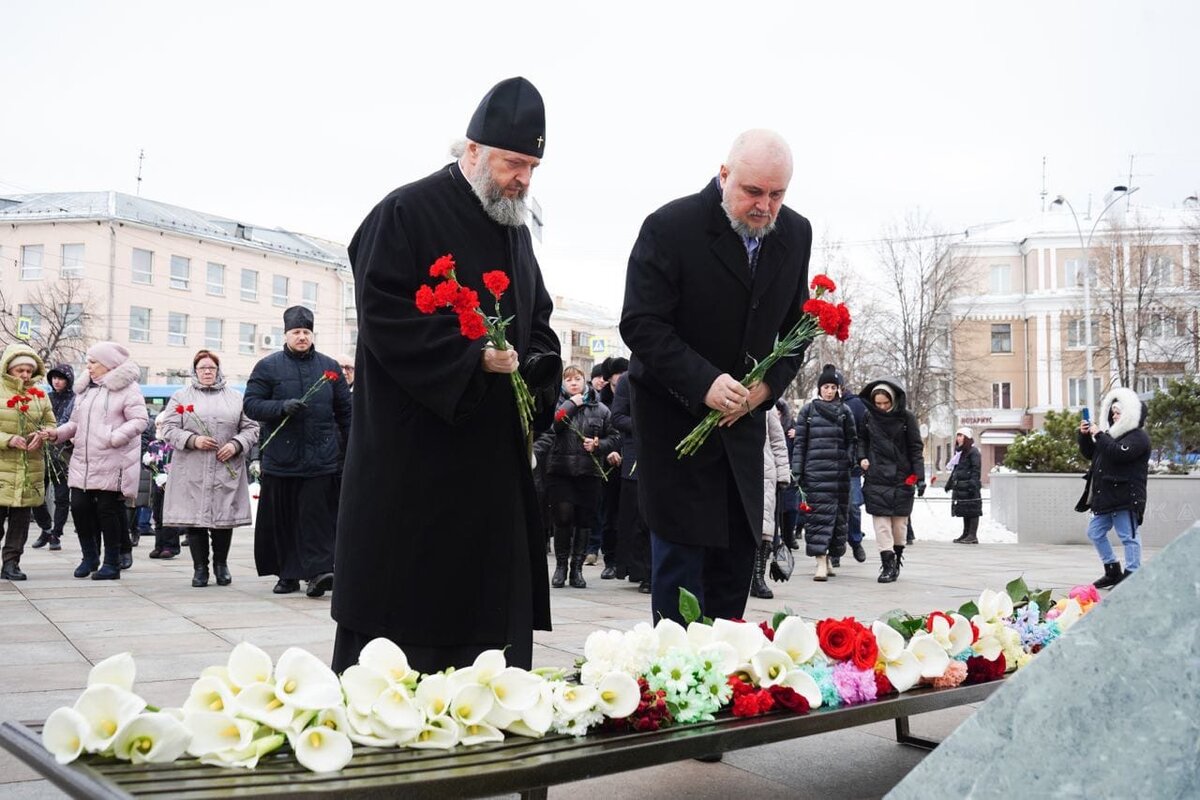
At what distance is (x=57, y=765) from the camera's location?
200 centimetres

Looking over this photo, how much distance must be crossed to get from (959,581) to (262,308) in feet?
172

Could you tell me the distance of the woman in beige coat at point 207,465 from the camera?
9.10 meters

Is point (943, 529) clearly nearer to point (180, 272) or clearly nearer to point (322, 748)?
point (322, 748)

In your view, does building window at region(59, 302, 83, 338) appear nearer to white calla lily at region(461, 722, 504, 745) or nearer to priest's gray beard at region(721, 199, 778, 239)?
priest's gray beard at region(721, 199, 778, 239)

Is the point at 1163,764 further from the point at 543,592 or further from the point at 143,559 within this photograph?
the point at 143,559

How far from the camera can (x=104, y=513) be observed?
372 inches

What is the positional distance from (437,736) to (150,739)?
0.56 meters

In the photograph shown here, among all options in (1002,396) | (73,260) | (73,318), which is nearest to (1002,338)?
(1002,396)

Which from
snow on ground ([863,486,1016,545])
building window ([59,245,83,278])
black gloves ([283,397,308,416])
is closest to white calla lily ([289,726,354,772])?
black gloves ([283,397,308,416])

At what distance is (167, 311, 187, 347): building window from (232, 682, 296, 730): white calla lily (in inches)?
2169

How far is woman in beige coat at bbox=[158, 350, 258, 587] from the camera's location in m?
9.10

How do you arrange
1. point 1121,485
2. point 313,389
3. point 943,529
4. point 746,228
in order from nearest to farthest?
point 746,228 → point 313,389 → point 1121,485 → point 943,529

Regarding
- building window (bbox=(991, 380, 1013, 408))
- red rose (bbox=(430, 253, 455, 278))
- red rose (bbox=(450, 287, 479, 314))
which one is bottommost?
red rose (bbox=(450, 287, 479, 314))

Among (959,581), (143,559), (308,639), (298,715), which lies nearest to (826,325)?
→ (298,715)
